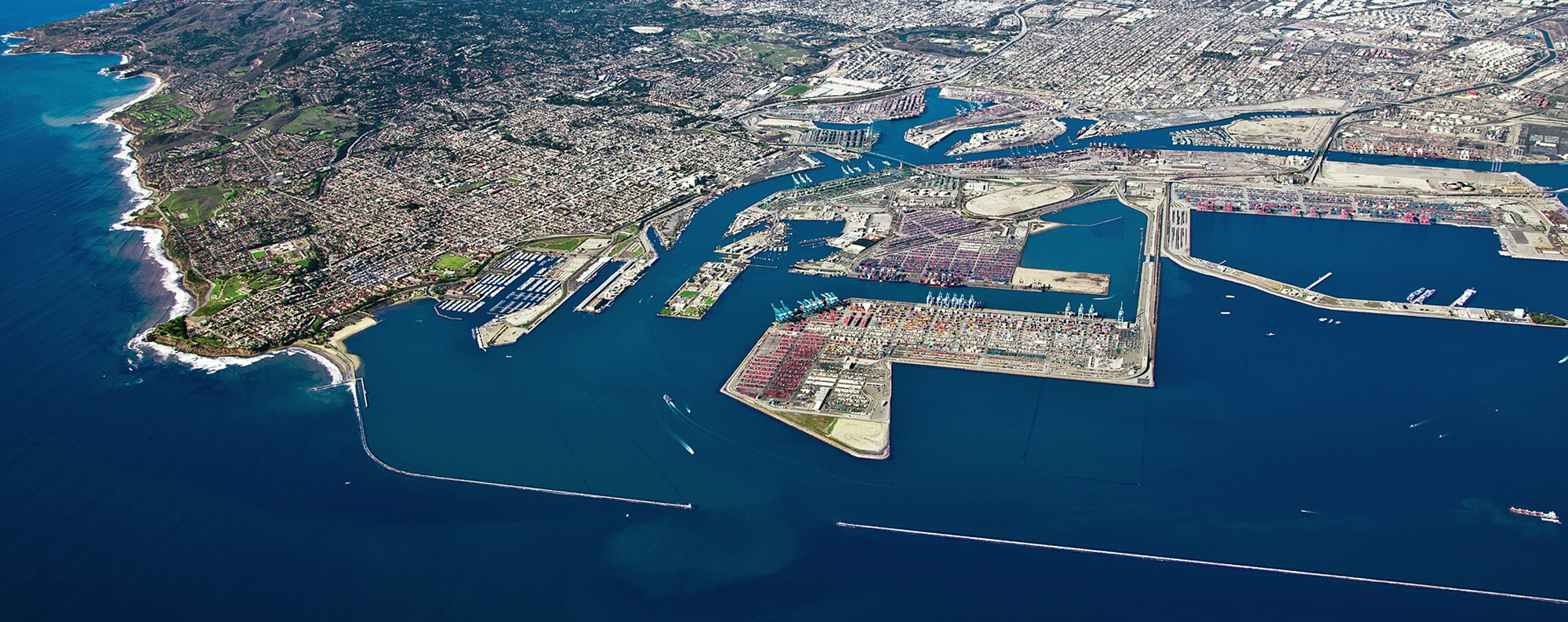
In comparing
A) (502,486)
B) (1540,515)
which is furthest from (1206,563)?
(502,486)

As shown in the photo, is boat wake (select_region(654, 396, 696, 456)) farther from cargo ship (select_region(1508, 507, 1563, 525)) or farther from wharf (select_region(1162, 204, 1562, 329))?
cargo ship (select_region(1508, 507, 1563, 525))

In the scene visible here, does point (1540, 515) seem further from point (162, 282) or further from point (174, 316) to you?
point (162, 282)

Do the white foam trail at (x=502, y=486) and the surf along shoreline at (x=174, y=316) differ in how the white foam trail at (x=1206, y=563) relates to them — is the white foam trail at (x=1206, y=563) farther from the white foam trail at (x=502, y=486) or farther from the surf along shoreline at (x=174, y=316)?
the surf along shoreline at (x=174, y=316)

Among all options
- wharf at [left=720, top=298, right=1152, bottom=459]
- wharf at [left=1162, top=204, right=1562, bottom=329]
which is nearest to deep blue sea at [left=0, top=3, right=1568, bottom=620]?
wharf at [left=720, top=298, right=1152, bottom=459]

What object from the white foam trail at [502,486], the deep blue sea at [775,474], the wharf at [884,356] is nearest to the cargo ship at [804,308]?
the wharf at [884,356]

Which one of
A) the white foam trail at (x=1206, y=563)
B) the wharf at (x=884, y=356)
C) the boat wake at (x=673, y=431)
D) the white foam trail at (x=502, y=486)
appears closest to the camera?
the white foam trail at (x=1206, y=563)

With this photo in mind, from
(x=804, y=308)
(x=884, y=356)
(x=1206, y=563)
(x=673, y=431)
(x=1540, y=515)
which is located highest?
(x=1540, y=515)

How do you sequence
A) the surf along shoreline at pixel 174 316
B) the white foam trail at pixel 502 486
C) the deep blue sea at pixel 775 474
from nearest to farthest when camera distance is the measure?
the deep blue sea at pixel 775 474 < the white foam trail at pixel 502 486 < the surf along shoreline at pixel 174 316
